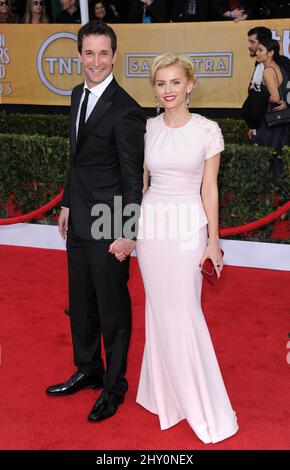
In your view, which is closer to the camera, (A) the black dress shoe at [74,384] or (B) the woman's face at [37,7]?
(A) the black dress shoe at [74,384]

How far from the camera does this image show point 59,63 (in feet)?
25.3

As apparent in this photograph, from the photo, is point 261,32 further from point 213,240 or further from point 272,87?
point 213,240

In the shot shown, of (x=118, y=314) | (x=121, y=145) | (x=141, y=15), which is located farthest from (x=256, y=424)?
(x=141, y=15)

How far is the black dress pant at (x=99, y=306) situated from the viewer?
312 cm

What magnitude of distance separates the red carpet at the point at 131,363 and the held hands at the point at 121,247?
2.71 ft

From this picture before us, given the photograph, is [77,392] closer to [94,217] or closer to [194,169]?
[94,217]

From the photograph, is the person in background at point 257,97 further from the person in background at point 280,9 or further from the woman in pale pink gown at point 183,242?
the woman in pale pink gown at point 183,242

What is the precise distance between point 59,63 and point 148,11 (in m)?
1.17

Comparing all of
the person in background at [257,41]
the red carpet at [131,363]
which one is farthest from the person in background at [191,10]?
the red carpet at [131,363]

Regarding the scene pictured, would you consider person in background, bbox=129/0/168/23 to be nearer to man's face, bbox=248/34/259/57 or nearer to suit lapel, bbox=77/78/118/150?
man's face, bbox=248/34/259/57

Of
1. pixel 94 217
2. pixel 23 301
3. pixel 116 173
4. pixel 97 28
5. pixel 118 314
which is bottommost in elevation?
pixel 23 301

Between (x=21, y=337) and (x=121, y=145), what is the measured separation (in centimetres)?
180

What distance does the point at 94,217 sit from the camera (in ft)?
9.99

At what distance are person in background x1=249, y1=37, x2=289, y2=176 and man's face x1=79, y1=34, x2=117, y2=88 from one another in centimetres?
346
